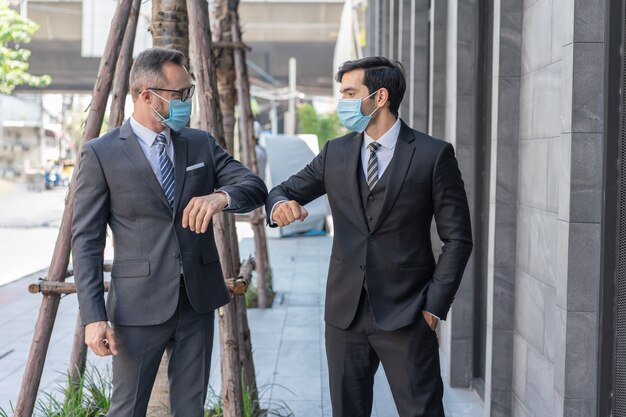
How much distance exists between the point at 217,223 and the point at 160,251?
142 centimetres

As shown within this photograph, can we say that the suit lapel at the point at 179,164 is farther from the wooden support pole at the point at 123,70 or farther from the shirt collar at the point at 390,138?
the wooden support pole at the point at 123,70

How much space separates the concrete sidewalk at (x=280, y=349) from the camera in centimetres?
721

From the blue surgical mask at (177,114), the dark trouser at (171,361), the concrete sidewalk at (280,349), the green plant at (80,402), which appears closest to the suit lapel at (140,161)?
the blue surgical mask at (177,114)

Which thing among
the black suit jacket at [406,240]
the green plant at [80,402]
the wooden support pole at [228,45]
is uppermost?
the wooden support pole at [228,45]

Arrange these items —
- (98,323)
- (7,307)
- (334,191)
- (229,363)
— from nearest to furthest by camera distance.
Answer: (98,323), (334,191), (229,363), (7,307)

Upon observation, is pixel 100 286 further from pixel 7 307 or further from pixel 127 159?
pixel 7 307

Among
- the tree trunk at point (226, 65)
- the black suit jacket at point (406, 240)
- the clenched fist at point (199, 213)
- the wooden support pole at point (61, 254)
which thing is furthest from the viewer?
the tree trunk at point (226, 65)

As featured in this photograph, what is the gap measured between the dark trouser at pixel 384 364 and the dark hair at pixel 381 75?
0.91 meters

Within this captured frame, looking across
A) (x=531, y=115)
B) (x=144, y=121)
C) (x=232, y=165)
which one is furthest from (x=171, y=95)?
(x=531, y=115)

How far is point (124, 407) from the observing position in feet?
13.4

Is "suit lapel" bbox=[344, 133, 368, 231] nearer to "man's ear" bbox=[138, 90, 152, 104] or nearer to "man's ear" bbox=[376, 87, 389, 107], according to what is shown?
"man's ear" bbox=[376, 87, 389, 107]

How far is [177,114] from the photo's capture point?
409cm

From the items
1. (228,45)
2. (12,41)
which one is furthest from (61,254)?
(12,41)

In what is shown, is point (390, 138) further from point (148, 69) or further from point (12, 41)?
point (12, 41)
